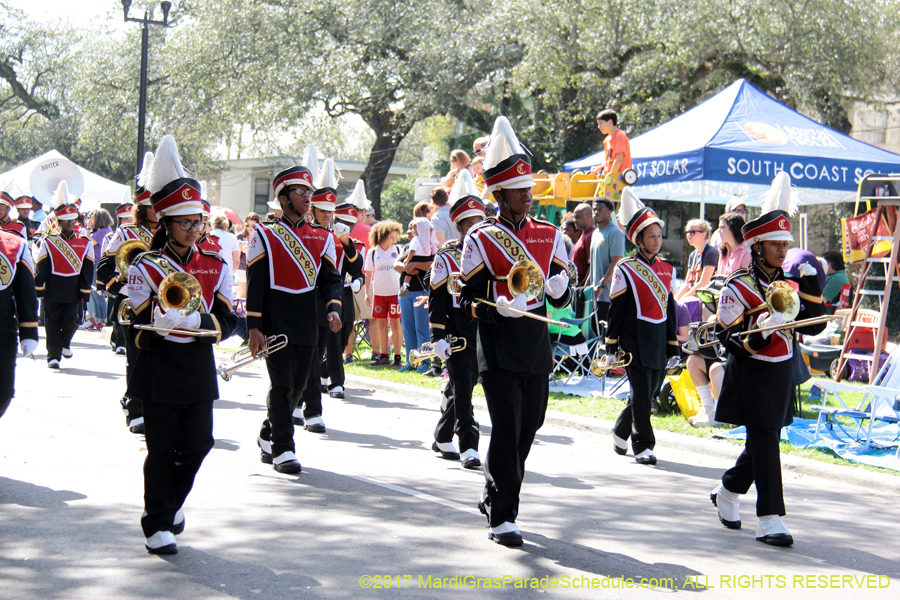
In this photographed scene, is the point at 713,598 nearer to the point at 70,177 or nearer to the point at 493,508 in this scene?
the point at 493,508

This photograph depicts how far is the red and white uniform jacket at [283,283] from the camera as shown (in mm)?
6883

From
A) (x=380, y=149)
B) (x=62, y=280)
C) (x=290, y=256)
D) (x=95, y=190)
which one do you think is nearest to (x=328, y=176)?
(x=290, y=256)

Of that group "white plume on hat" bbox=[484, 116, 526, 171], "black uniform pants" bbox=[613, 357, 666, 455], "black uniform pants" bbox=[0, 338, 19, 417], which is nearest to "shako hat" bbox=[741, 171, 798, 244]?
"white plume on hat" bbox=[484, 116, 526, 171]

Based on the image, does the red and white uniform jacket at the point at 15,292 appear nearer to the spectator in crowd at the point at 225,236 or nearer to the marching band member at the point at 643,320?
the marching band member at the point at 643,320

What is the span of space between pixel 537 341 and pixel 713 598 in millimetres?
1582

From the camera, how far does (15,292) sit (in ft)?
20.5

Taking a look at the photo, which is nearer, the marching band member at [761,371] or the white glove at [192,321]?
the white glove at [192,321]

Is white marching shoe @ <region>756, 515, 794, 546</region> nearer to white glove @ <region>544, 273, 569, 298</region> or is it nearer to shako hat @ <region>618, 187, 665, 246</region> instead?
white glove @ <region>544, 273, 569, 298</region>

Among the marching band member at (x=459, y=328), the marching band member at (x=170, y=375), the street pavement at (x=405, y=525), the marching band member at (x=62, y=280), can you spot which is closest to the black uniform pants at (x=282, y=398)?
the street pavement at (x=405, y=525)

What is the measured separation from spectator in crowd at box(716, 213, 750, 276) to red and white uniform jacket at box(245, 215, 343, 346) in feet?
12.5

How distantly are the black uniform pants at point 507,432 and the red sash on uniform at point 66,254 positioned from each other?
894 cm

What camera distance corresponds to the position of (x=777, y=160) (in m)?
13.2

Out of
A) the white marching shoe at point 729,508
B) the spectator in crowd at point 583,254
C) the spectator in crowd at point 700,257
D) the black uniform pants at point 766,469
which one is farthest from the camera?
the spectator in crowd at point 583,254

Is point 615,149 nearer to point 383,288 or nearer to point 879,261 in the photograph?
point 879,261
